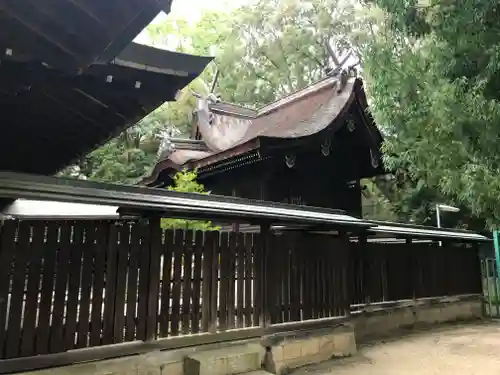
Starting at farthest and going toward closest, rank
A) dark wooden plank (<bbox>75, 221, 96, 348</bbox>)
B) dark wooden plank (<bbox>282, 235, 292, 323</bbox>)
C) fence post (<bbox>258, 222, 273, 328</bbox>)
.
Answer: dark wooden plank (<bbox>282, 235, 292, 323</bbox>)
fence post (<bbox>258, 222, 273, 328</bbox>)
dark wooden plank (<bbox>75, 221, 96, 348</bbox>)

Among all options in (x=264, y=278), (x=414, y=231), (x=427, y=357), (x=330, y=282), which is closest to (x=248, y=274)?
(x=264, y=278)

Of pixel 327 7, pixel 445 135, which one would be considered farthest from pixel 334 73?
pixel 327 7

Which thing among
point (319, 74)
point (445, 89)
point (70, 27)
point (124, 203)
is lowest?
point (124, 203)

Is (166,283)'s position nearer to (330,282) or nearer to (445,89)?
(330,282)

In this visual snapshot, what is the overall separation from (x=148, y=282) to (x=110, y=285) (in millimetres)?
474

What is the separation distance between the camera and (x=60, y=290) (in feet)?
14.4

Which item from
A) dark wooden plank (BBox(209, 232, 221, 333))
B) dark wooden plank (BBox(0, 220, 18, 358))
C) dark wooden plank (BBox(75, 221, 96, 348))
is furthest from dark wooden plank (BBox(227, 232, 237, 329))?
dark wooden plank (BBox(0, 220, 18, 358))

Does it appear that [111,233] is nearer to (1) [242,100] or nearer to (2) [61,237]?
(2) [61,237]

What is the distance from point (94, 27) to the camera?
10.7ft

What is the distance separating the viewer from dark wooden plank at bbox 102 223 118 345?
185 inches

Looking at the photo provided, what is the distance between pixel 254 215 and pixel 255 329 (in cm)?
169

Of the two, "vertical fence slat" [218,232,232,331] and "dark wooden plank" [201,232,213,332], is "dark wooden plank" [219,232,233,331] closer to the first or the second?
"vertical fence slat" [218,232,232,331]

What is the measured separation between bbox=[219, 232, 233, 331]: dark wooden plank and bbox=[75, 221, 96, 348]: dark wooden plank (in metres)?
1.81

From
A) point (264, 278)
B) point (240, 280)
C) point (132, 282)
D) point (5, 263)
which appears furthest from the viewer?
point (264, 278)
